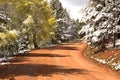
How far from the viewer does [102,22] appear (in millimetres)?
34281

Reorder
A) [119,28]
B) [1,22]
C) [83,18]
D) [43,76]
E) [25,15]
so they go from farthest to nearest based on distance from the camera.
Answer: [25,15], [83,18], [119,28], [1,22], [43,76]

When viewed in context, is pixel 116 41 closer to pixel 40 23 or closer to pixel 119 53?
pixel 119 53

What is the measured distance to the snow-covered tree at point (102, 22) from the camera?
33844 mm

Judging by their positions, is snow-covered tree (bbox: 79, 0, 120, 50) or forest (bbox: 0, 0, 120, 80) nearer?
forest (bbox: 0, 0, 120, 80)

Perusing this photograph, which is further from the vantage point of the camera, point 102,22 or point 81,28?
point 81,28

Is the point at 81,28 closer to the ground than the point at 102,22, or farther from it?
closer to the ground

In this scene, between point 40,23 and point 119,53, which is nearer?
point 119,53

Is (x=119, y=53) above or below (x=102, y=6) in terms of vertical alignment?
below

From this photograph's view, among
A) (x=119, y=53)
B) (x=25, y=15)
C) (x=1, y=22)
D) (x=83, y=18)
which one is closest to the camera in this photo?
(x=1, y=22)

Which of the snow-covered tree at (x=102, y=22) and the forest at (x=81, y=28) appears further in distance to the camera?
the snow-covered tree at (x=102, y=22)

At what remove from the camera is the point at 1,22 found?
1041 inches

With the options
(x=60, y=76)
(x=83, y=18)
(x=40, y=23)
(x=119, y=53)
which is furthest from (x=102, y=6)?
(x=40, y=23)

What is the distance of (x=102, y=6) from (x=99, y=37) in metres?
3.97

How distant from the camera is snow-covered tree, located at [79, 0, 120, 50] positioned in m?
33.8
